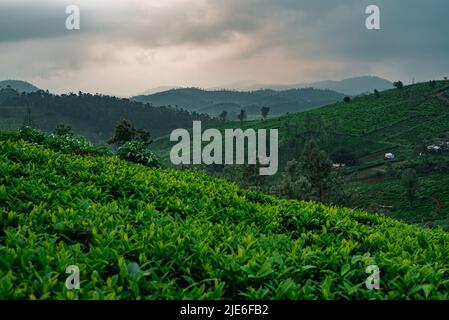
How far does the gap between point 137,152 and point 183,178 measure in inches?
247

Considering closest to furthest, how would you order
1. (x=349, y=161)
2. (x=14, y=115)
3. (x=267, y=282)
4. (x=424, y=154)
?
→ 1. (x=267, y=282)
2. (x=424, y=154)
3. (x=349, y=161)
4. (x=14, y=115)

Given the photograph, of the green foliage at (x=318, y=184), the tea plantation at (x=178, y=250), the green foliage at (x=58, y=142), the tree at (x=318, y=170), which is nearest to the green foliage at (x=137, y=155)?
the green foliage at (x=58, y=142)

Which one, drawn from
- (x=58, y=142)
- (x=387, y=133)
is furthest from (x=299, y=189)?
(x=387, y=133)

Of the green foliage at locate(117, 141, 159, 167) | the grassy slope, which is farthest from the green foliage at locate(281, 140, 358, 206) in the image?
the green foliage at locate(117, 141, 159, 167)

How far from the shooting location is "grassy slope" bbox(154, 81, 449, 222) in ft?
260

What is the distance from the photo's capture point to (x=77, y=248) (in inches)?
210

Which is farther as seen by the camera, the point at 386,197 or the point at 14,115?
the point at 14,115

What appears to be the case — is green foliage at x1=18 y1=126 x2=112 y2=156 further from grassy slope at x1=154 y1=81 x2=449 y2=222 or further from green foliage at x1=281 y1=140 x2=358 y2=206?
grassy slope at x1=154 y1=81 x2=449 y2=222

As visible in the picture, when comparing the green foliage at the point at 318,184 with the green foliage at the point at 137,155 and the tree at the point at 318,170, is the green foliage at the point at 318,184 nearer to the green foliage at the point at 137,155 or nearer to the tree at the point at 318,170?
the tree at the point at 318,170

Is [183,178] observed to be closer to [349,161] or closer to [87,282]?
[87,282]

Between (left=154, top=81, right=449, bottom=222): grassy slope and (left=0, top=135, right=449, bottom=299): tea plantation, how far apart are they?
5837cm

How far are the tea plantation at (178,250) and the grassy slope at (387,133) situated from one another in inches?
2298
